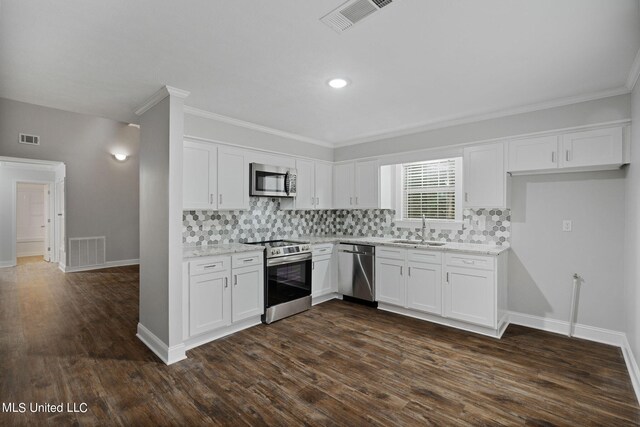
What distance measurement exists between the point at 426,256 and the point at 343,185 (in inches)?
75.2

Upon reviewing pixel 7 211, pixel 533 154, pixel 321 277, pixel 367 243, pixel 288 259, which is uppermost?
pixel 533 154

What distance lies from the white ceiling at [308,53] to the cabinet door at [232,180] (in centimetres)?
62

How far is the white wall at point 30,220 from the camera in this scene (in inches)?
346

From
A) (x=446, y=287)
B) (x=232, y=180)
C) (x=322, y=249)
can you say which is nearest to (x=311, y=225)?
(x=322, y=249)

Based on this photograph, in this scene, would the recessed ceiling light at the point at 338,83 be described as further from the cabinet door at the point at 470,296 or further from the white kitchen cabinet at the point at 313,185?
the cabinet door at the point at 470,296

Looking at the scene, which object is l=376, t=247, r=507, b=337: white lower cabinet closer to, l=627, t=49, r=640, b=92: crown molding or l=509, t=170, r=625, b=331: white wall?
l=509, t=170, r=625, b=331: white wall

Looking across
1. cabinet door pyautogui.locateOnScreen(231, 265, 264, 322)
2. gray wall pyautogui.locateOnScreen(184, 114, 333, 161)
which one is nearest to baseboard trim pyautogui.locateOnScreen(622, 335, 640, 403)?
cabinet door pyautogui.locateOnScreen(231, 265, 264, 322)

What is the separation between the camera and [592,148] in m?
3.05

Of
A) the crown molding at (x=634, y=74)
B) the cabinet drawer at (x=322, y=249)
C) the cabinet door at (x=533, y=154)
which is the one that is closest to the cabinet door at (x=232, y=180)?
the cabinet drawer at (x=322, y=249)

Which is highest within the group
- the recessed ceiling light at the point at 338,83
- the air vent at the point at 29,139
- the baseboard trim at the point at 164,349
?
the air vent at the point at 29,139

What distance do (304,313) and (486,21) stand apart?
141 inches

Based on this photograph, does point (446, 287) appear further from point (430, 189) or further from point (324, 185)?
point (324, 185)

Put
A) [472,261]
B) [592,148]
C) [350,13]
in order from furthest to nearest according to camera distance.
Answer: [472,261] < [592,148] < [350,13]

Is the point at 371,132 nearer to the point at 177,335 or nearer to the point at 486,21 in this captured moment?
the point at 486,21
